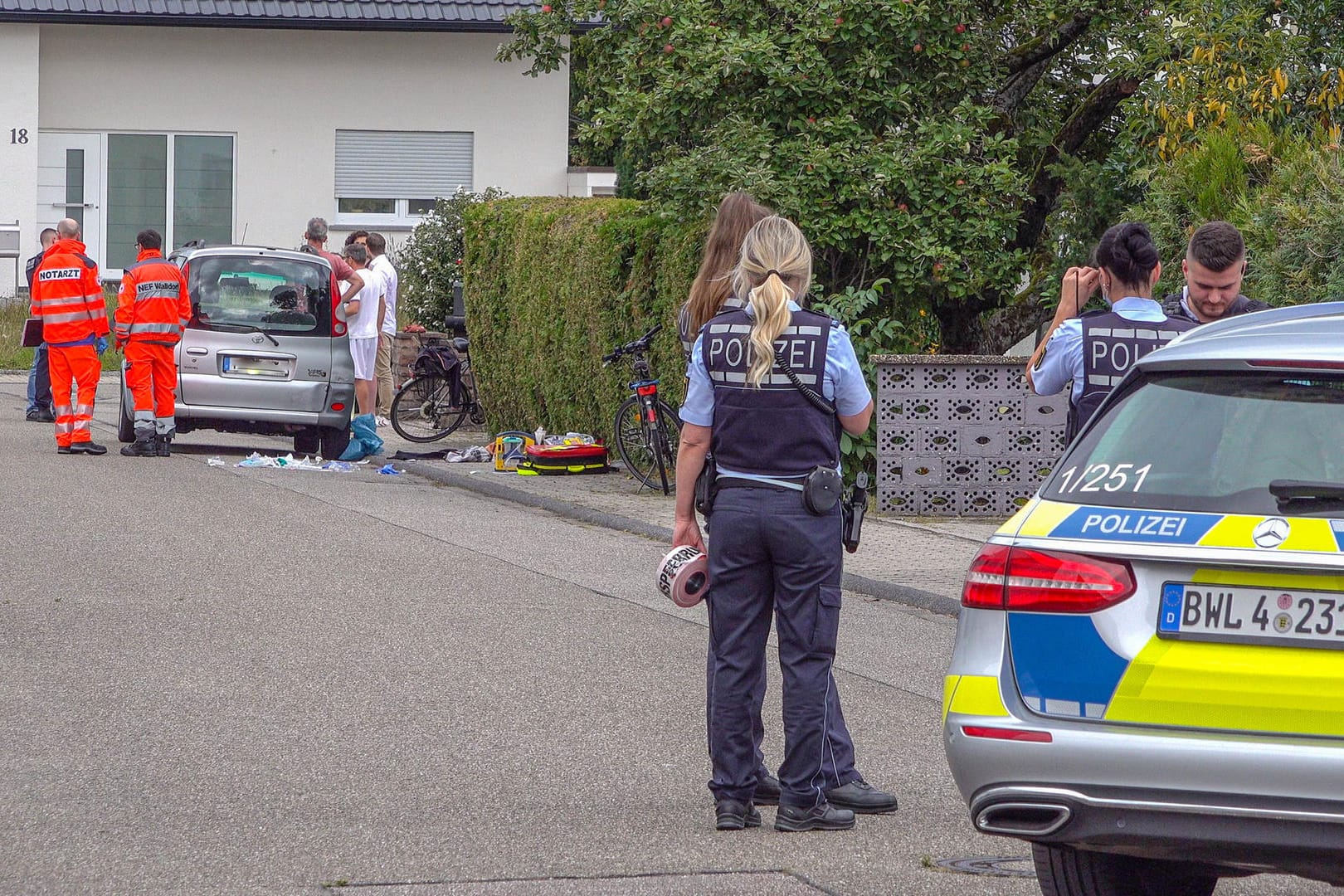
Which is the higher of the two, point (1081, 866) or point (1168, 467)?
point (1168, 467)

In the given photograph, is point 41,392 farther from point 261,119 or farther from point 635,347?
point 261,119

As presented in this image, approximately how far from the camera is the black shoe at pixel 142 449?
52.8 feet

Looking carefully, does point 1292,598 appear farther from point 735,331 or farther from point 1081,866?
point 735,331

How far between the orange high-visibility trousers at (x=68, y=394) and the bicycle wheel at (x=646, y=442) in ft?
15.7

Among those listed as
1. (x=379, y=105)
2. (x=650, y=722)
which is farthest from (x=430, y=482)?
(x=379, y=105)

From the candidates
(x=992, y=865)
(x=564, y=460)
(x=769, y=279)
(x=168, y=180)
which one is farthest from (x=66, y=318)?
(x=168, y=180)

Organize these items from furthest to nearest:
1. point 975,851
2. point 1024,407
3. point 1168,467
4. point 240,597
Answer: point 1024,407
point 240,597
point 975,851
point 1168,467

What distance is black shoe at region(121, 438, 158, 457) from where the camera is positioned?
52.8 ft

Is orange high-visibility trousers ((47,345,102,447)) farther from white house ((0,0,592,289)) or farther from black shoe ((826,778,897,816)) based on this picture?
white house ((0,0,592,289))

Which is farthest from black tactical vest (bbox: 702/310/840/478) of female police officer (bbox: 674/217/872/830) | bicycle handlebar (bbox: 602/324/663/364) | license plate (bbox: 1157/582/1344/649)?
bicycle handlebar (bbox: 602/324/663/364)

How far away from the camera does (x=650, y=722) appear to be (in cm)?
693

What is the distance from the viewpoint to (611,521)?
43.1 feet

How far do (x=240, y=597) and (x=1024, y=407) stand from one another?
6.06m

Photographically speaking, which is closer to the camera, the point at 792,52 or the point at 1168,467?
the point at 1168,467
